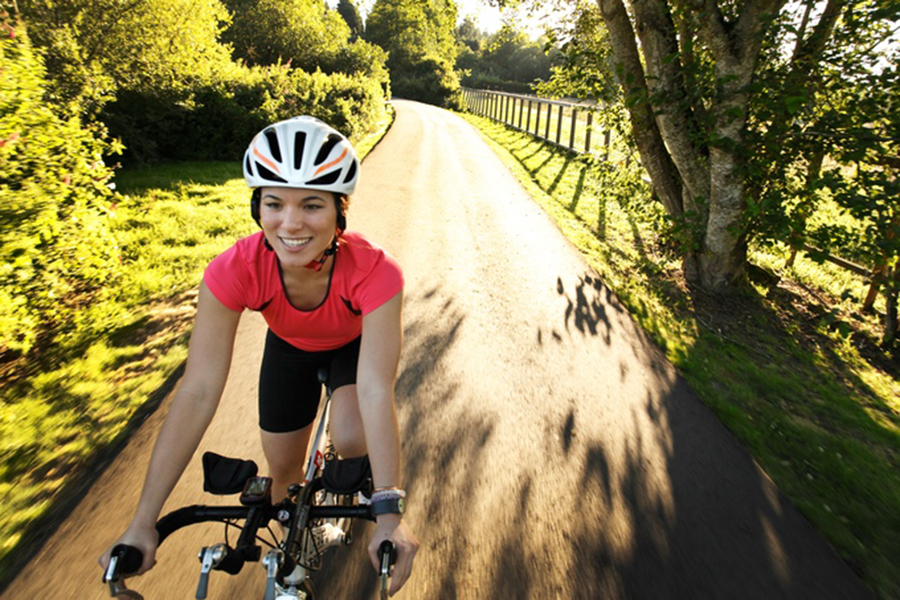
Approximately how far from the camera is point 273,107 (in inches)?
521

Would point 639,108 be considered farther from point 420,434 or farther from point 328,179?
point 328,179

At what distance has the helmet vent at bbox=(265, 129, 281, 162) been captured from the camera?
1950 millimetres

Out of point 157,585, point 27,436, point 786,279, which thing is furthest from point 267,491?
point 786,279

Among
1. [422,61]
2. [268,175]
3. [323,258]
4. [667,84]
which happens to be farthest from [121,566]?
[422,61]

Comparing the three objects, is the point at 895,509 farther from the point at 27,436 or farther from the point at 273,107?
the point at 273,107

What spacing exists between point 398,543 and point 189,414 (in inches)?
37.1

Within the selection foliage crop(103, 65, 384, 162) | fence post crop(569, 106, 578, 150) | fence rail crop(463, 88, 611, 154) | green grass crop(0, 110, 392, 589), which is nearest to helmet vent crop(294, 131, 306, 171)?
green grass crop(0, 110, 392, 589)

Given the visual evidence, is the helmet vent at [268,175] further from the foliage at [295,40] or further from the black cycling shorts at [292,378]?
the foliage at [295,40]

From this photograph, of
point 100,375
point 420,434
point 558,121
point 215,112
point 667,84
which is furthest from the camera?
point 558,121

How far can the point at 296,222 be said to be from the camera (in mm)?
1961

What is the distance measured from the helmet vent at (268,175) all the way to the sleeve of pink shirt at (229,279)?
34 centimetres

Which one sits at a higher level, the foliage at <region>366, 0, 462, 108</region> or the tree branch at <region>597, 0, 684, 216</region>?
the foliage at <region>366, 0, 462, 108</region>

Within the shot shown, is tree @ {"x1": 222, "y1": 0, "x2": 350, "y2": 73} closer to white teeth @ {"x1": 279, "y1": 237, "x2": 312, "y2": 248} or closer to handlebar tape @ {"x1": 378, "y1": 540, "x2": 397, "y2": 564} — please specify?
white teeth @ {"x1": 279, "y1": 237, "x2": 312, "y2": 248}

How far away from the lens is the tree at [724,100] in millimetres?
5094
